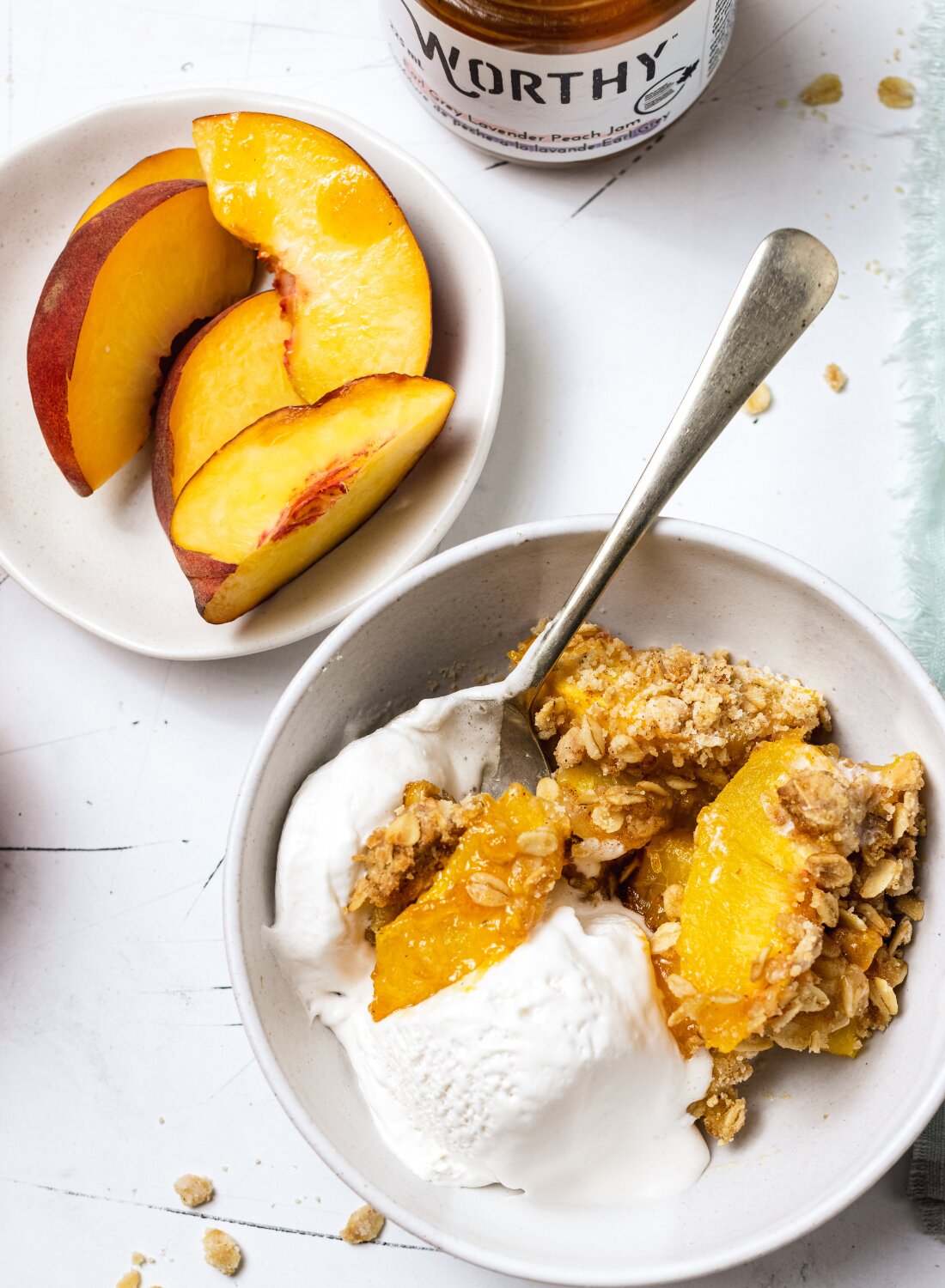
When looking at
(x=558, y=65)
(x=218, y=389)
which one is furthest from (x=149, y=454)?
(x=558, y=65)

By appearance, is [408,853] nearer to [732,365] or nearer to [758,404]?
[732,365]

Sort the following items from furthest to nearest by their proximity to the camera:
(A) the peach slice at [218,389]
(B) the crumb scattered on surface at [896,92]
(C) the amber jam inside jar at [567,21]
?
(B) the crumb scattered on surface at [896,92], (A) the peach slice at [218,389], (C) the amber jam inside jar at [567,21]

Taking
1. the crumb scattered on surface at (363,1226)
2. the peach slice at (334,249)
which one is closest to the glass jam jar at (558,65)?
the peach slice at (334,249)

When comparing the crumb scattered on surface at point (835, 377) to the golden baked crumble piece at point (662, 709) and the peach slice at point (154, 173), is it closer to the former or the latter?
the golden baked crumble piece at point (662, 709)

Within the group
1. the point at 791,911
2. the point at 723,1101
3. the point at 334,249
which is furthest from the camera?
the point at 334,249

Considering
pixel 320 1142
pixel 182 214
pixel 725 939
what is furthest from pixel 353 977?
pixel 182 214

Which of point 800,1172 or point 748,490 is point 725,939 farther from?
point 748,490

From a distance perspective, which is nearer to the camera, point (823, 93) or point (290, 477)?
point (290, 477)
